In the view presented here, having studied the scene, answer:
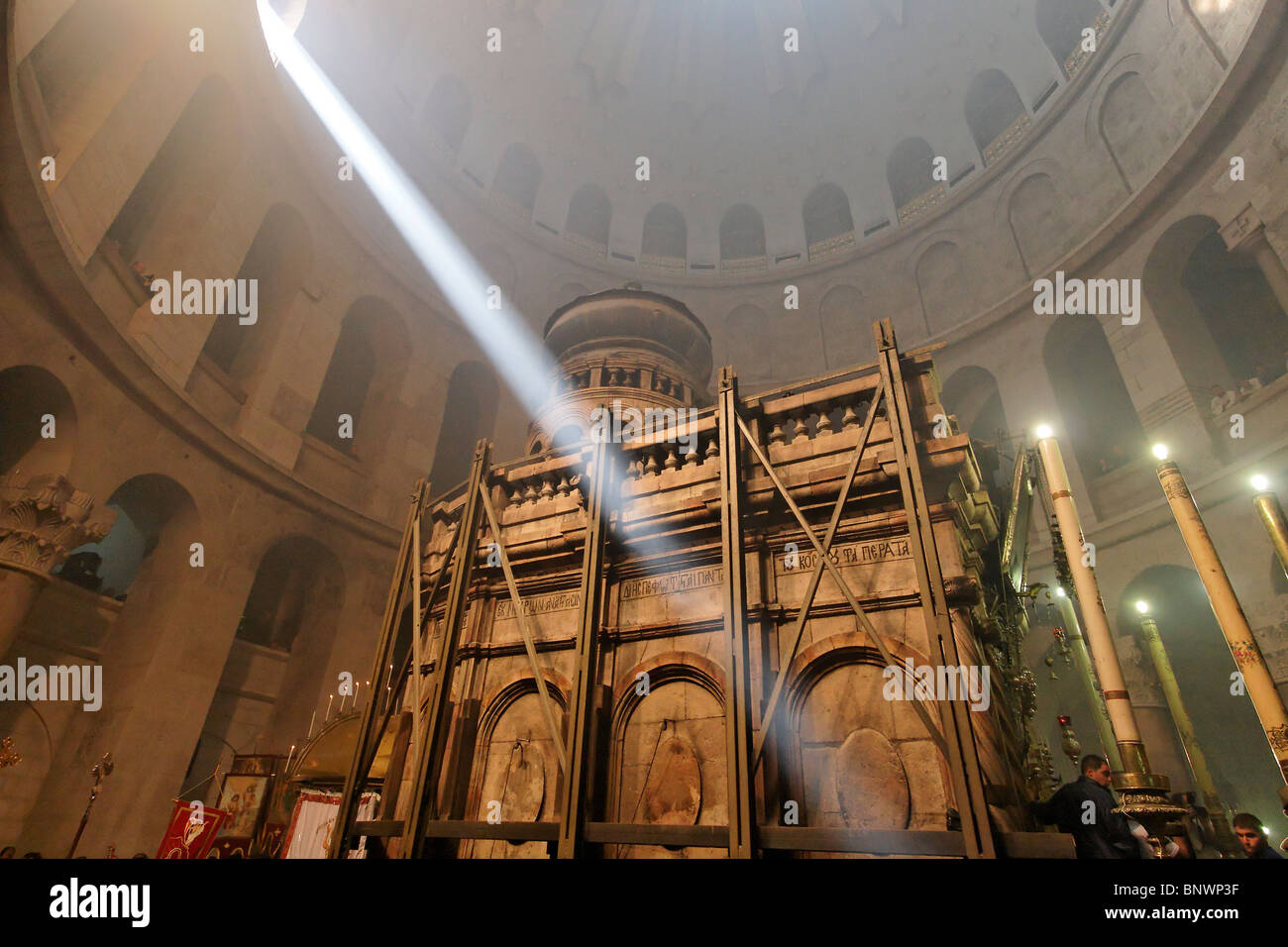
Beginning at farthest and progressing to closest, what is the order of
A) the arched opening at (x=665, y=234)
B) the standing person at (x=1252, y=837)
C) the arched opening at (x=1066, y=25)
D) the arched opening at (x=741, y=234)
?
the arched opening at (x=665, y=234) → the arched opening at (x=741, y=234) → the arched opening at (x=1066, y=25) → the standing person at (x=1252, y=837)

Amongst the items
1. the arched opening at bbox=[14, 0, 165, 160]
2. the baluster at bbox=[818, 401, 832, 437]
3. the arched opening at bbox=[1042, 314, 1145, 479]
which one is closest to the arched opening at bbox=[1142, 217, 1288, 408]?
the arched opening at bbox=[1042, 314, 1145, 479]

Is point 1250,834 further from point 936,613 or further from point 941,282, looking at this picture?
point 941,282

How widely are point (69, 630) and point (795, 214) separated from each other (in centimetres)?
2870

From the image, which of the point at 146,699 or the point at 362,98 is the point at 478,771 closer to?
the point at 146,699

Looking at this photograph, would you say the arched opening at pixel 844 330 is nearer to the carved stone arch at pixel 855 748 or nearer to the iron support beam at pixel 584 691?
the carved stone arch at pixel 855 748

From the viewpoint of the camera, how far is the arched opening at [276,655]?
15.5m

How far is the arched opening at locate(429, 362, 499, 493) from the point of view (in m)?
22.8

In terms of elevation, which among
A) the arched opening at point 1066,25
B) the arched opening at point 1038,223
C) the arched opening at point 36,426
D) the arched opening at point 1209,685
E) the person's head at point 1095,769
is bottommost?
the person's head at point 1095,769

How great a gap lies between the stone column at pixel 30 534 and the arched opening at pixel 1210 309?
24229 millimetres

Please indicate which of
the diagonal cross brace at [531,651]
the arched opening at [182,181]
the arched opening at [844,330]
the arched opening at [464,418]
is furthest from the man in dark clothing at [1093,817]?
the arched opening at [844,330]

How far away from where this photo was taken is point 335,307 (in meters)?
18.5
